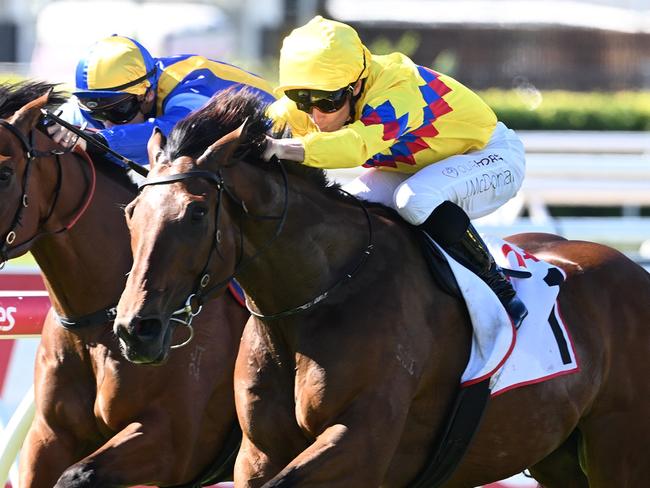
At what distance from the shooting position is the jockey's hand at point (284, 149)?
156 inches

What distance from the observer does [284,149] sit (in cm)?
398

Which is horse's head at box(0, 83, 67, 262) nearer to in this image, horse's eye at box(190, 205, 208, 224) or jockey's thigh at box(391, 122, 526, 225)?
horse's eye at box(190, 205, 208, 224)

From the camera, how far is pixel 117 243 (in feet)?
15.7

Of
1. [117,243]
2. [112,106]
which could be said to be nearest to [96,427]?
[117,243]

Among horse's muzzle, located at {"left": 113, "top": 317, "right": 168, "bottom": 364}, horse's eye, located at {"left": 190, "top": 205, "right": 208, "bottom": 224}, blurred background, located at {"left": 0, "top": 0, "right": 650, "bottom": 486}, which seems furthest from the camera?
blurred background, located at {"left": 0, "top": 0, "right": 650, "bottom": 486}

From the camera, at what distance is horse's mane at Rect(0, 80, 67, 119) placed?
4754 mm

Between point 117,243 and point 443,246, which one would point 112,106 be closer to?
point 117,243

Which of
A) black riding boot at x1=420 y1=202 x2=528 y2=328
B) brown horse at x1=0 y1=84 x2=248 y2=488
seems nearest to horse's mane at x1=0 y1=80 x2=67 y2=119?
brown horse at x1=0 y1=84 x2=248 y2=488

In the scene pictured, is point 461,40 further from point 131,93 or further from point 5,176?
point 5,176

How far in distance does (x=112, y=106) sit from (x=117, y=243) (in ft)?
1.84

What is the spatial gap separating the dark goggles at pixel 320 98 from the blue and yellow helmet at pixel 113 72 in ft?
2.91

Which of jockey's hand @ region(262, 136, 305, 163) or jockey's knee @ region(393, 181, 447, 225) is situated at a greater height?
jockey's hand @ region(262, 136, 305, 163)

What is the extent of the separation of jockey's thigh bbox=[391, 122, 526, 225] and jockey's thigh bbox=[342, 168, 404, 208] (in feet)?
0.42

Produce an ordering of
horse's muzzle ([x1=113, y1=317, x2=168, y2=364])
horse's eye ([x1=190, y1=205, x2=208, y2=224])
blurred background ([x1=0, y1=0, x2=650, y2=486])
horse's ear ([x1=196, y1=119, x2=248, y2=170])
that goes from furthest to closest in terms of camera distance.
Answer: blurred background ([x1=0, y1=0, x2=650, y2=486])
horse's ear ([x1=196, y1=119, x2=248, y2=170])
horse's eye ([x1=190, y1=205, x2=208, y2=224])
horse's muzzle ([x1=113, y1=317, x2=168, y2=364])
